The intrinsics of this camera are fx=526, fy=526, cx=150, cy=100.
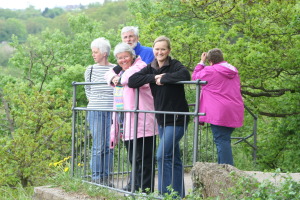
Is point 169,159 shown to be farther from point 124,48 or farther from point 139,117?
point 124,48

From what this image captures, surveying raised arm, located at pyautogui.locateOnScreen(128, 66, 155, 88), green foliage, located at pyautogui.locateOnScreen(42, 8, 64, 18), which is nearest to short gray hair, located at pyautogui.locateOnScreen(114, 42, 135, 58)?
raised arm, located at pyautogui.locateOnScreen(128, 66, 155, 88)

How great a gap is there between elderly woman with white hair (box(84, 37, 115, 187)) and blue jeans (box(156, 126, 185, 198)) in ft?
3.27

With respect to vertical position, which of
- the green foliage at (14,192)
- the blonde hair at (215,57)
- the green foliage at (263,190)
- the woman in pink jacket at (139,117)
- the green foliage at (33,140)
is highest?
the blonde hair at (215,57)

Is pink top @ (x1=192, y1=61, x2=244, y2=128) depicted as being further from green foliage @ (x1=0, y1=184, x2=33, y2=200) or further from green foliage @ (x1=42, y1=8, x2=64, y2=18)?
green foliage @ (x1=42, y1=8, x2=64, y2=18)

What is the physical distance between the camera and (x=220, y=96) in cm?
619

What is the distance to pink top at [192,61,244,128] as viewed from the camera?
615 cm

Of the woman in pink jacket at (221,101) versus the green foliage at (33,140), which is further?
the green foliage at (33,140)

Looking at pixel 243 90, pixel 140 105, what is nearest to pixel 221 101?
pixel 140 105

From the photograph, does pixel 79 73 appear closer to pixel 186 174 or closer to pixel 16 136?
pixel 16 136

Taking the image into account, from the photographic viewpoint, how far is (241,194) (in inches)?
170

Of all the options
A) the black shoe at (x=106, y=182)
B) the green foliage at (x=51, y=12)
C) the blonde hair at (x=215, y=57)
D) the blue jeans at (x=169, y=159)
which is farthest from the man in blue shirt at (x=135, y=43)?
the green foliage at (x=51, y=12)

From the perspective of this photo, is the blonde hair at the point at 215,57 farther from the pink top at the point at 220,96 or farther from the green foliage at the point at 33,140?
the green foliage at the point at 33,140

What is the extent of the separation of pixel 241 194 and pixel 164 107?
1.34m

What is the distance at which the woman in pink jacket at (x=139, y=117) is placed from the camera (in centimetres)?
565
